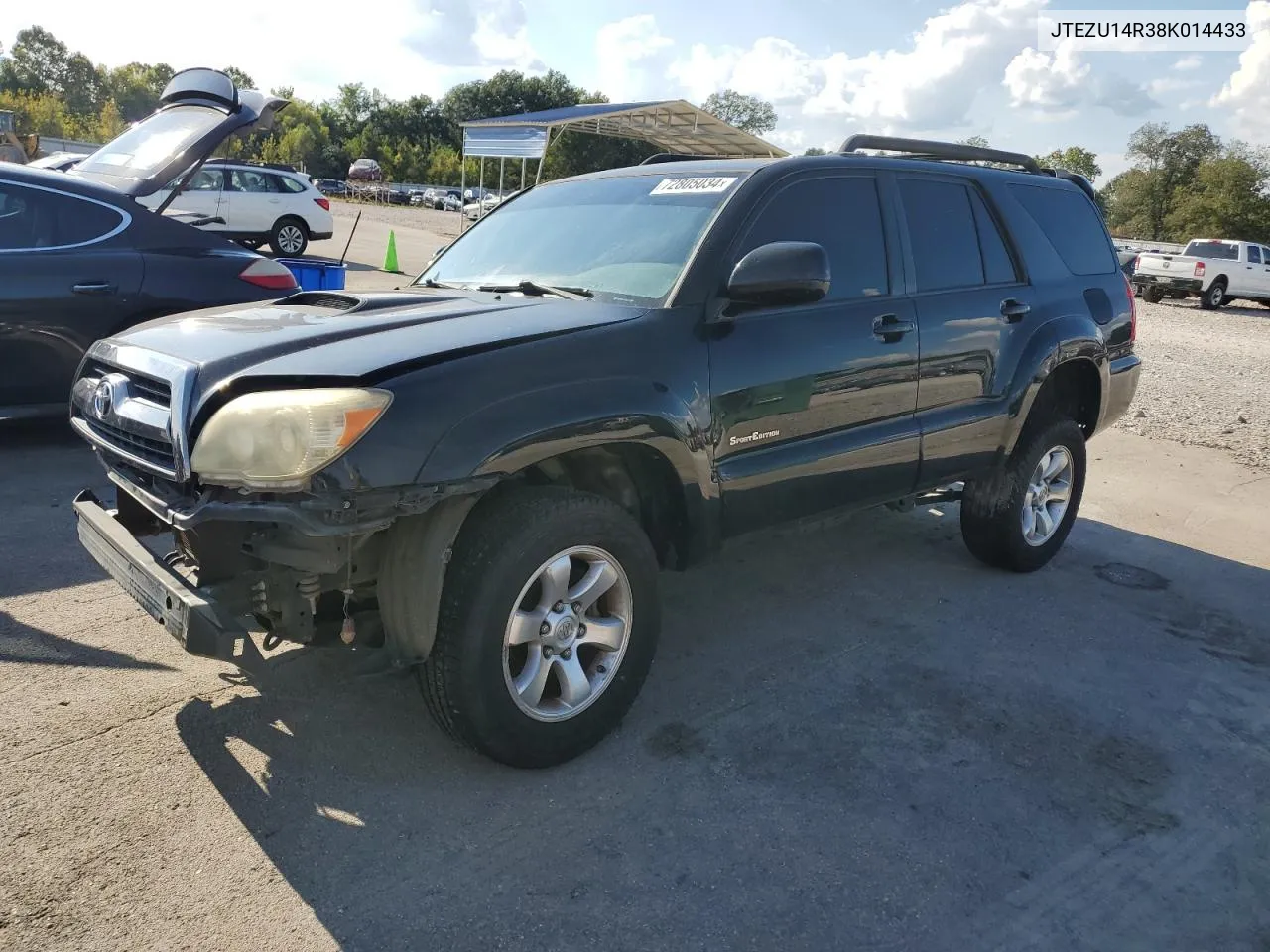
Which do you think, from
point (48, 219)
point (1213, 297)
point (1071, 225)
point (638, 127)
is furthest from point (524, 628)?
point (1213, 297)

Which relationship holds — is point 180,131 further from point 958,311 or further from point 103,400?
point 958,311

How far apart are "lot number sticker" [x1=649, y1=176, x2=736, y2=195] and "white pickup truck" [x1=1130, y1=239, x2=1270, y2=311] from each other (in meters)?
24.3

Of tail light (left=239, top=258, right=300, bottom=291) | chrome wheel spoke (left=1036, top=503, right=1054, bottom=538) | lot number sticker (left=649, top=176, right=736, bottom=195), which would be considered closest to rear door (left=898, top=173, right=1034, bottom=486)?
chrome wheel spoke (left=1036, top=503, right=1054, bottom=538)

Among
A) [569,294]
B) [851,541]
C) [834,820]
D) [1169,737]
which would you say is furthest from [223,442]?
[851,541]

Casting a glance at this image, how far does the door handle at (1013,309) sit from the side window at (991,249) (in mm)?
109

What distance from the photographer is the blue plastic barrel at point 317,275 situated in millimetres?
7152

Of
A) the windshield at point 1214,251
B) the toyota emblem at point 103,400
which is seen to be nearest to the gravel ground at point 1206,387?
the windshield at point 1214,251

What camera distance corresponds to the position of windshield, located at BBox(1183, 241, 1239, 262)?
81.5ft

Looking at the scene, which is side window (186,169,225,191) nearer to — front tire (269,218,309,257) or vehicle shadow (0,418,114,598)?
front tire (269,218,309,257)

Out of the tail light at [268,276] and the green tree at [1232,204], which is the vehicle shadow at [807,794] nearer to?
the tail light at [268,276]

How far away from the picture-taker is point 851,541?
5516mm

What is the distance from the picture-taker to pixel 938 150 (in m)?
4.85

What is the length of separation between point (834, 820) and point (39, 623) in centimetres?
306

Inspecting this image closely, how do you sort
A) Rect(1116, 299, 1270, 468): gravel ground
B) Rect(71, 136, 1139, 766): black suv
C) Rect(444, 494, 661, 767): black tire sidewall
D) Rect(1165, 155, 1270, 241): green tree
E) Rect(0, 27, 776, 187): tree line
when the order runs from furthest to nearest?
1. Rect(0, 27, 776, 187): tree line
2. Rect(1165, 155, 1270, 241): green tree
3. Rect(1116, 299, 1270, 468): gravel ground
4. Rect(444, 494, 661, 767): black tire sidewall
5. Rect(71, 136, 1139, 766): black suv
